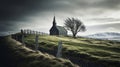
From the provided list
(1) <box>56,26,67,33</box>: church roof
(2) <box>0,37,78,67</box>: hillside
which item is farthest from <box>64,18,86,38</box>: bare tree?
(2) <box>0,37,78,67</box>: hillside

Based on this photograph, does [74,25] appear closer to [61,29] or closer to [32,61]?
[61,29]

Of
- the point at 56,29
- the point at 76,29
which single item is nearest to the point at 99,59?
the point at 56,29

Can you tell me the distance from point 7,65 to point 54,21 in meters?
98.3

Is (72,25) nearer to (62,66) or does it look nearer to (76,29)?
(76,29)

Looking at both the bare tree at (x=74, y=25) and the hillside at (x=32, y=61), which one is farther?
the bare tree at (x=74, y=25)

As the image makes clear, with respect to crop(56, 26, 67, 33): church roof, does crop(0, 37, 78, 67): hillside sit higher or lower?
lower

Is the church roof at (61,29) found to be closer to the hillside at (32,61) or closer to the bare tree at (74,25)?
the bare tree at (74,25)

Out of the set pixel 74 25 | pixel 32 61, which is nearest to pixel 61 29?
pixel 74 25

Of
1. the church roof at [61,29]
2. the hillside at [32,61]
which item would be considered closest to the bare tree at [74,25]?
the church roof at [61,29]

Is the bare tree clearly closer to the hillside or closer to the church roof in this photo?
the church roof

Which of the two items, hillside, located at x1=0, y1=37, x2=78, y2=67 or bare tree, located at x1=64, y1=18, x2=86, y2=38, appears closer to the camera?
hillside, located at x1=0, y1=37, x2=78, y2=67

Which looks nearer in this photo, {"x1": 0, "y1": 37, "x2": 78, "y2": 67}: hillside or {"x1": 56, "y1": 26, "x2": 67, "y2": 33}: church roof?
{"x1": 0, "y1": 37, "x2": 78, "y2": 67}: hillside

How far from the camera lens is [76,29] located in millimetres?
127500

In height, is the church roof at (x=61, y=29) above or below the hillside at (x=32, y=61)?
above
